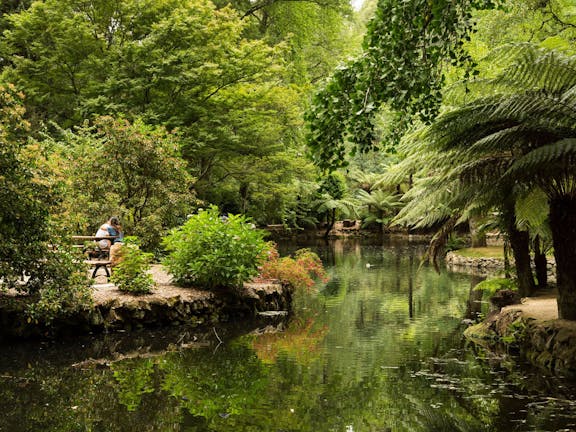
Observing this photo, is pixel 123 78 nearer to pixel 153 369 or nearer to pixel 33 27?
pixel 33 27

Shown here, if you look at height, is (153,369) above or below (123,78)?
below

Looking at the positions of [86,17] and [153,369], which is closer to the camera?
[153,369]

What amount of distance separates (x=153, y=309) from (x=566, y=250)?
17.4 feet

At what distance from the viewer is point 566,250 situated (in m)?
6.24

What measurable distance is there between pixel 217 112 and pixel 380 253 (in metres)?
8.66

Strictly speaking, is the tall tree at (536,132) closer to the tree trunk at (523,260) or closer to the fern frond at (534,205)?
the fern frond at (534,205)

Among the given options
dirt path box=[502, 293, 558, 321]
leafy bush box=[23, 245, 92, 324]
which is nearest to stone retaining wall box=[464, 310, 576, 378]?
dirt path box=[502, 293, 558, 321]

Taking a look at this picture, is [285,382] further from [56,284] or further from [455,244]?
[455,244]

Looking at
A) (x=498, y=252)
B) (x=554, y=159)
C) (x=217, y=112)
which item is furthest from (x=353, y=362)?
(x=498, y=252)

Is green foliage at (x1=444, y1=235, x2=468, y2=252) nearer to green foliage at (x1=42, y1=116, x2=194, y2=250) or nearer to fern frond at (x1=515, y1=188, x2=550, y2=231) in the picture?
green foliage at (x1=42, y1=116, x2=194, y2=250)

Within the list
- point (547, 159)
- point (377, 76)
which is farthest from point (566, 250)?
point (377, 76)

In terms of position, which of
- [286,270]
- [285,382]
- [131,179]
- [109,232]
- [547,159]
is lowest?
[285,382]

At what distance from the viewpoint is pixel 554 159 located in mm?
5078

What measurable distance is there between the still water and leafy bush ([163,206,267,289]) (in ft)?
3.06
